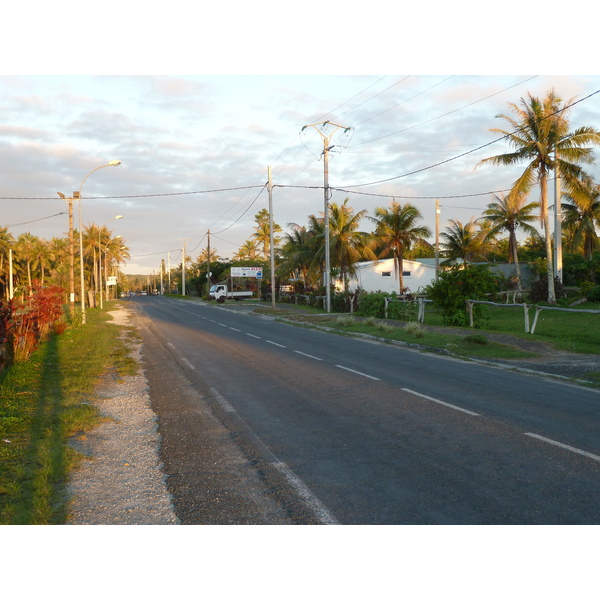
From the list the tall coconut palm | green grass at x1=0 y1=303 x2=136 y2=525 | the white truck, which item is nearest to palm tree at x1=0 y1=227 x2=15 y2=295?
the white truck

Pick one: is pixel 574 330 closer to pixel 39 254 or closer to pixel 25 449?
pixel 25 449

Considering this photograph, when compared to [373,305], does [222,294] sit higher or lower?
higher

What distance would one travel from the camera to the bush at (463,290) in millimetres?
22062

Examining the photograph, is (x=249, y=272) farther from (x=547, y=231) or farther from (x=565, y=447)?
(x=565, y=447)

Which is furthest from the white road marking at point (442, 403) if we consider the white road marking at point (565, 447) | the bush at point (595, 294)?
the bush at point (595, 294)

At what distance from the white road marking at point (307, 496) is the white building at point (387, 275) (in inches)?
1797

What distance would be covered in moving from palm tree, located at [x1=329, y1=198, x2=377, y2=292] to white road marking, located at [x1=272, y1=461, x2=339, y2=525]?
37.8 m

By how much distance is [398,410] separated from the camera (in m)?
8.41

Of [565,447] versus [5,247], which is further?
[5,247]

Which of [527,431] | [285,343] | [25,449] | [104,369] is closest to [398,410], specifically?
[527,431]

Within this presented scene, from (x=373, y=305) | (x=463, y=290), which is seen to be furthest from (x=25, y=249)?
(x=463, y=290)

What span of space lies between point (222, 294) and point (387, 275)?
2231cm

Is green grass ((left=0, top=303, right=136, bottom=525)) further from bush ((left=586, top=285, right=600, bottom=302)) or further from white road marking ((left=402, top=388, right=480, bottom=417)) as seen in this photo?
bush ((left=586, top=285, right=600, bottom=302))

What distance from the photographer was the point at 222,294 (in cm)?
6512
